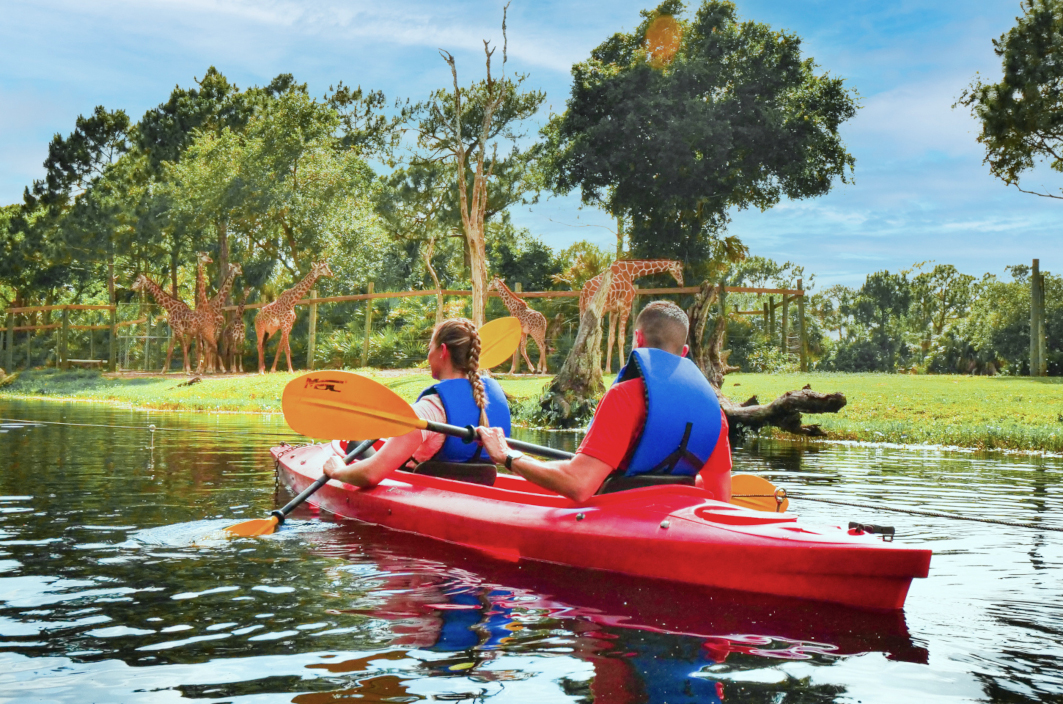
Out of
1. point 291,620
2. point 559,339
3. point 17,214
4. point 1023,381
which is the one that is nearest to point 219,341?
point 559,339

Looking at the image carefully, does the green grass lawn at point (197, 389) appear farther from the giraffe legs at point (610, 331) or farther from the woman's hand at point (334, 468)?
the woman's hand at point (334, 468)

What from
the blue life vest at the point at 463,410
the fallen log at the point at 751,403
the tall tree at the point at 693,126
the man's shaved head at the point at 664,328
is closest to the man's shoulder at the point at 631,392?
the man's shaved head at the point at 664,328

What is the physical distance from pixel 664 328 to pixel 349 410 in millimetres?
2159

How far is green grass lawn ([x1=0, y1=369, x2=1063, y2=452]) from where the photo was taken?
1209 cm

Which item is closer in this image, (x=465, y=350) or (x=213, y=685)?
(x=213, y=685)

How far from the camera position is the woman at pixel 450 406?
5.39 meters

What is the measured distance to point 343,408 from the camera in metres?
5.77

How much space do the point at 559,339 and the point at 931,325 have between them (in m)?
16.7

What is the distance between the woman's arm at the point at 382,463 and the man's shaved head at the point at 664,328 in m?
1.85

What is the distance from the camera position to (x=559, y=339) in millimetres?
23922

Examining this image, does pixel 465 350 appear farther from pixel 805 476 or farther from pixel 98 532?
pixel 805 476

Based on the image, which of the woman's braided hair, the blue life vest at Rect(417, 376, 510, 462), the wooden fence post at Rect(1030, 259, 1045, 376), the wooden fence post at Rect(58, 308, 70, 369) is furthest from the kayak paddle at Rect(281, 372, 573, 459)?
the wooden fence post at Rect(58, 308, 70, 369)

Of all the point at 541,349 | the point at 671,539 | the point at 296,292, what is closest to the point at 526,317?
the point at 541,349

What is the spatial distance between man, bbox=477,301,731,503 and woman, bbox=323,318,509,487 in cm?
94
